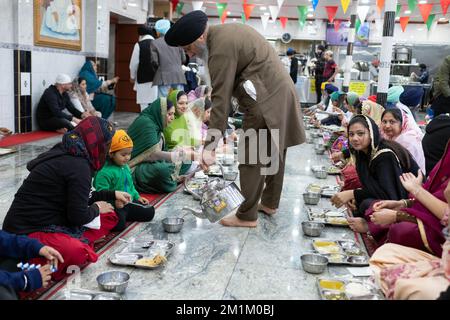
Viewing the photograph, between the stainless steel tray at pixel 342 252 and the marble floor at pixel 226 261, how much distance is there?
0.05m

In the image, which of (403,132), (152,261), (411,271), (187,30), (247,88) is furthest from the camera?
(403,132)

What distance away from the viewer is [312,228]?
296cm

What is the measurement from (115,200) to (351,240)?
4.79ft

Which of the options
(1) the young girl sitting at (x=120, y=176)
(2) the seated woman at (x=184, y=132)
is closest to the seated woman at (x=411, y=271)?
(1) the young girl sitting at (x=120, y=176)

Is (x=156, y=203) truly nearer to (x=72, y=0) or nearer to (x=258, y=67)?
(x=258, y=67)

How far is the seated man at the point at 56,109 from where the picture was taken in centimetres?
642

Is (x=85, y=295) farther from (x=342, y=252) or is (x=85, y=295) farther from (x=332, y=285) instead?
(x=342, y=252)

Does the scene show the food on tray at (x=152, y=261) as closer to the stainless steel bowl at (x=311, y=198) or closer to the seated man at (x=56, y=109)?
the stainless steel bowl at (x=311, y=198)

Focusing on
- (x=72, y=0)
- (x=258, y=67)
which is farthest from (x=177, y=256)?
(x=72, y=0)

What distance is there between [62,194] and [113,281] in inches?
19.3

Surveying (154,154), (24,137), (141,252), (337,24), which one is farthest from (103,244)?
(337,24)

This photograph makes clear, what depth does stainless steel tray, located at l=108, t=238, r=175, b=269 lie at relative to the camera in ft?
7.86

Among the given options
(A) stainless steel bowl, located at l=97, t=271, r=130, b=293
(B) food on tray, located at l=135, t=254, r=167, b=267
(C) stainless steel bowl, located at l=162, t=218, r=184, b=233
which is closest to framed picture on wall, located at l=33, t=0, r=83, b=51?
(C) stainless steel bowl, located at l=162, t=218, r=184, b=233

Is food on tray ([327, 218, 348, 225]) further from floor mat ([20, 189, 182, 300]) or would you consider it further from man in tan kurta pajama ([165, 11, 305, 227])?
floor mat ([20, 189, 182, 300])
